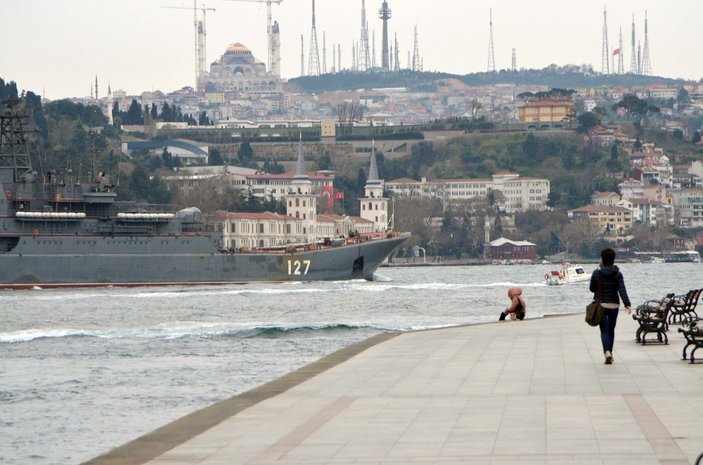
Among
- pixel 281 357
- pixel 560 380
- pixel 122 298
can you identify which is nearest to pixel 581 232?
pixel 122 298

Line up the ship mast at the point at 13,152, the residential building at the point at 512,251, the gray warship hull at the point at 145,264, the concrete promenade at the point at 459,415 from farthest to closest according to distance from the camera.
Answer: the residential building at the point at 512,251
the ship mast at the point at 13,152
the gray warship hull at the point at 145,264
the concrete promenade at the point at 459,415

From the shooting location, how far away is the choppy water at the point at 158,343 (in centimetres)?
2361

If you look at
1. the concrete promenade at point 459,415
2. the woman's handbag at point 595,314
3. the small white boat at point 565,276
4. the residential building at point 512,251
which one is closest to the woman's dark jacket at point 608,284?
the woman's handbag at point 595,314

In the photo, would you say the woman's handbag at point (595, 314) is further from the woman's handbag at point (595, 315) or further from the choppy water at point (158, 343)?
the choppy water at point (158, 343)

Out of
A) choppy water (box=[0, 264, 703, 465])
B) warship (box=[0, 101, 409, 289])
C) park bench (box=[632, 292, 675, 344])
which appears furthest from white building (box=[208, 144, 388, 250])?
park bench (box=[632, 292, 675, 344])

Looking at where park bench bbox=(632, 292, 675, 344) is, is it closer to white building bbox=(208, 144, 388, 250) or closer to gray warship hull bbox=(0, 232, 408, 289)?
gray warship hull bbox=(0, 232, 408, 289)

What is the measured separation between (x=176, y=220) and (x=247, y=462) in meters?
74.5

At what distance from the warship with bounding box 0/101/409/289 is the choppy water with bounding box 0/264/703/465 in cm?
500

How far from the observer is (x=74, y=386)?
28656mm

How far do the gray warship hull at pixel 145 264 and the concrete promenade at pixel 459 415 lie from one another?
198ft

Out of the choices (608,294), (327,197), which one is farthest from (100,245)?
(327,197)

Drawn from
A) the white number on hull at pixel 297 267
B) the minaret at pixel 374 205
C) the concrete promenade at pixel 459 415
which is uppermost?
the minaret at pixel 374 205

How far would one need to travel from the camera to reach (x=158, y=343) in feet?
127

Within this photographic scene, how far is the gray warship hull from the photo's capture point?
84250 millimetres
